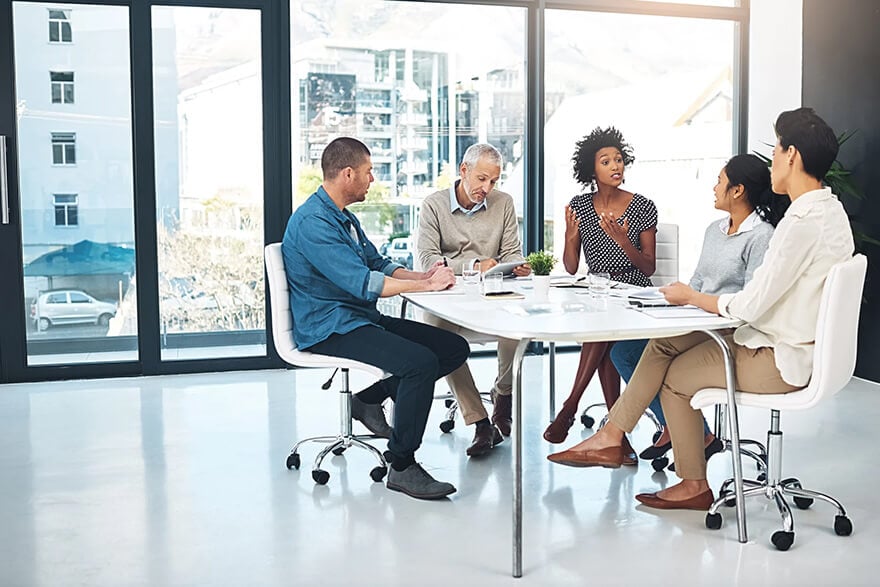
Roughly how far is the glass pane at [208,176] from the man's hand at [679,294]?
3.36 m

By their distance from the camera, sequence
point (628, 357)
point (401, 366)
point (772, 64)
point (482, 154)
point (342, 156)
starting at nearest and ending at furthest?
point (401, 366) < point (342, 156) < point (628, 357) < point (482, 154) < point (772, 64)

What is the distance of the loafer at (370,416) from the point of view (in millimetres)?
4301

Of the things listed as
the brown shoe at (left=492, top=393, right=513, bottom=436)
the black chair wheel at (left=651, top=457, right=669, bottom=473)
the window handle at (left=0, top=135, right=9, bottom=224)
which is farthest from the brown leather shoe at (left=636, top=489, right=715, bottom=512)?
the window handle at (left=0, top=135, right=9, bottom=224)

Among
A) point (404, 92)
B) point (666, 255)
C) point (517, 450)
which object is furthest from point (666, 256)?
point (404, 92)

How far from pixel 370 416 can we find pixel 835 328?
6.59 ft

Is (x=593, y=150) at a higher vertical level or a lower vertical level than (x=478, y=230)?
higher

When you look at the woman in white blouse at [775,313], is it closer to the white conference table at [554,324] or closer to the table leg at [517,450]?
the white conference table at [554,324]

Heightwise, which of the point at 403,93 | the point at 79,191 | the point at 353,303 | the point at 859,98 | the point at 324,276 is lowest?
the point at 353,303

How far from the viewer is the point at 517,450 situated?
3.01m

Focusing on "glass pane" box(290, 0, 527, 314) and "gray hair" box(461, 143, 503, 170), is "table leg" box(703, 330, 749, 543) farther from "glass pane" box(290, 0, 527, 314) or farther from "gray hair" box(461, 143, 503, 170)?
"glass pane" box(290, 0, 527, 314)

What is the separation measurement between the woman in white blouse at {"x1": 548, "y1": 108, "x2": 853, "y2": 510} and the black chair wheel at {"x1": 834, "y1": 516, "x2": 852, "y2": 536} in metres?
0.43

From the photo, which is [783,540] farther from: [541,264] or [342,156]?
[342,156]

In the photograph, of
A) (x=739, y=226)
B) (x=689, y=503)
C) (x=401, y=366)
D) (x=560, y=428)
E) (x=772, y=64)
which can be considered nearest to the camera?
(x=689, y=503)

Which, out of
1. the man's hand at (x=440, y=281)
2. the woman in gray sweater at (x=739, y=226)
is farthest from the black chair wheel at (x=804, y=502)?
the man's hand at (x=440, y=281)
